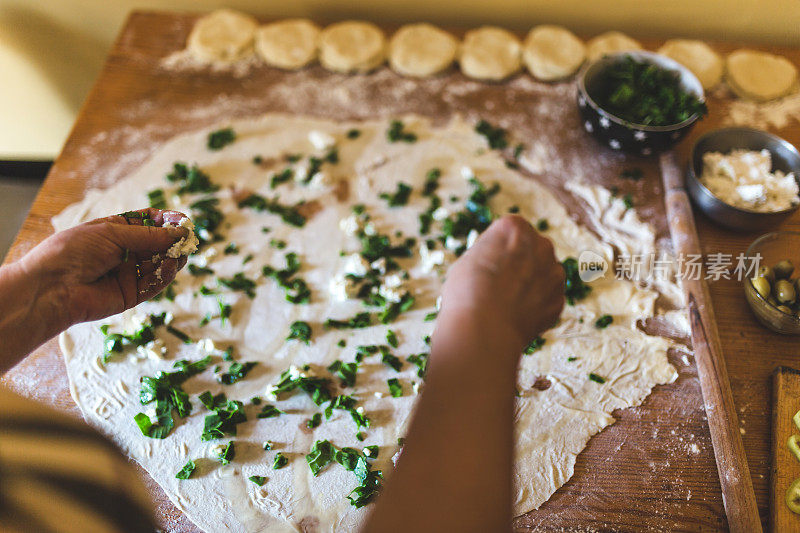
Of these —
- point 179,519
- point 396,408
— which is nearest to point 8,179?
point 179,519

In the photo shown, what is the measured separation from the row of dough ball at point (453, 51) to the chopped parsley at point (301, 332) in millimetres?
1208

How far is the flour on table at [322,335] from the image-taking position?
54.8 inches

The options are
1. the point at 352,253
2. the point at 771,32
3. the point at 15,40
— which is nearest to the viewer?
the point at 352,253

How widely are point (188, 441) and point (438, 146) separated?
134 cm

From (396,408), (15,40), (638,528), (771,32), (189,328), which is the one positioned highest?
(15,40)

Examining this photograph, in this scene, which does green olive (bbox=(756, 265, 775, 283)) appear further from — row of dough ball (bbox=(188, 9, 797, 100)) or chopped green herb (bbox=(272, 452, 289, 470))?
chopped green herb (bbox=(272, 452, 289, 470))

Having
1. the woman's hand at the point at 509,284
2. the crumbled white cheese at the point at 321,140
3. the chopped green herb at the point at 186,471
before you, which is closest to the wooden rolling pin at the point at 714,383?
the woman's hand at the point at 509,284

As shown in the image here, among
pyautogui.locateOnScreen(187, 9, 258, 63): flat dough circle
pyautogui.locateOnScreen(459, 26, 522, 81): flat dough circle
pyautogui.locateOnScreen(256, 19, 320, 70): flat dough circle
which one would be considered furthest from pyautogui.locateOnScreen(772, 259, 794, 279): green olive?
pyautogui.locateOnScreen(187, 9, 258, 63): flat dough circle

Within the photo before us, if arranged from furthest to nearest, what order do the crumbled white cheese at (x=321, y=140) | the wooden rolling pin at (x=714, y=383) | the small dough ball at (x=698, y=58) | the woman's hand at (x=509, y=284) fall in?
the small dough ball at (x=698, y=58)
the crumbled white cheese at (x=321, y=140)
the wooden rolling pin at (x=714, y=383)
the woman's hand at (x=509, y=284)

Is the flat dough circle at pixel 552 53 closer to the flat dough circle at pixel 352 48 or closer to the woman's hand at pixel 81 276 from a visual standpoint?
the flat dough circle at pixel 352 48

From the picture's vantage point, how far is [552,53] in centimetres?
224

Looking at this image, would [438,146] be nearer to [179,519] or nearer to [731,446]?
[731,446]

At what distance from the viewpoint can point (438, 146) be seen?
207 centimetres

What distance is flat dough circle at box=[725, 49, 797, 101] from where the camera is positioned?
214cm
